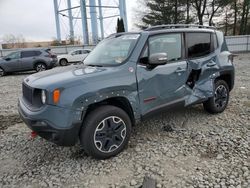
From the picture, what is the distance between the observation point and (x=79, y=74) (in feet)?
11.2

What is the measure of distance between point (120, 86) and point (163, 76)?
2.79 ft

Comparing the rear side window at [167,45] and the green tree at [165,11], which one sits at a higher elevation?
the green tree at [165,11]

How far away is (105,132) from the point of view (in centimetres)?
342

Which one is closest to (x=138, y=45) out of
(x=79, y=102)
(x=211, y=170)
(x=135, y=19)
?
(x=79, y=102)

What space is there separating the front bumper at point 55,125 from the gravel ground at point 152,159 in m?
0.50

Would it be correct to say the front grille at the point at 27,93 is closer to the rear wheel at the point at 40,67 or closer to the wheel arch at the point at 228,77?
the wheel arch at the point at 228,77

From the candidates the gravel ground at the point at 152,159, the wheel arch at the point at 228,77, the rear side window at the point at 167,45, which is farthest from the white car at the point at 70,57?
the rear side window at the point at 167,45

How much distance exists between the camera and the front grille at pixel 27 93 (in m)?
3.42

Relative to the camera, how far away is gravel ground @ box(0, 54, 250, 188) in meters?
3.05

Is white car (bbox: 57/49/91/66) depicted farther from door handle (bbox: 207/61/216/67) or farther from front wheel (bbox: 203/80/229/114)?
door handle (bbox: 207/61/216/67)

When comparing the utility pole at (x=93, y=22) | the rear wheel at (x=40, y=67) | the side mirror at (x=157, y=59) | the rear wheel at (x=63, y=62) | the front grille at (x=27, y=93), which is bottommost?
the rear wheel at (x=63, y=62)

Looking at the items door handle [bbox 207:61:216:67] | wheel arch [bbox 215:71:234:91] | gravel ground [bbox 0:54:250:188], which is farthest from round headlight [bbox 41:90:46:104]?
wheel arch [bbox 215:71:234:91]

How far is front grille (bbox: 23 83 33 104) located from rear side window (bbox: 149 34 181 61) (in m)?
1.88

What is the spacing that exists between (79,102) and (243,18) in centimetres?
3386
